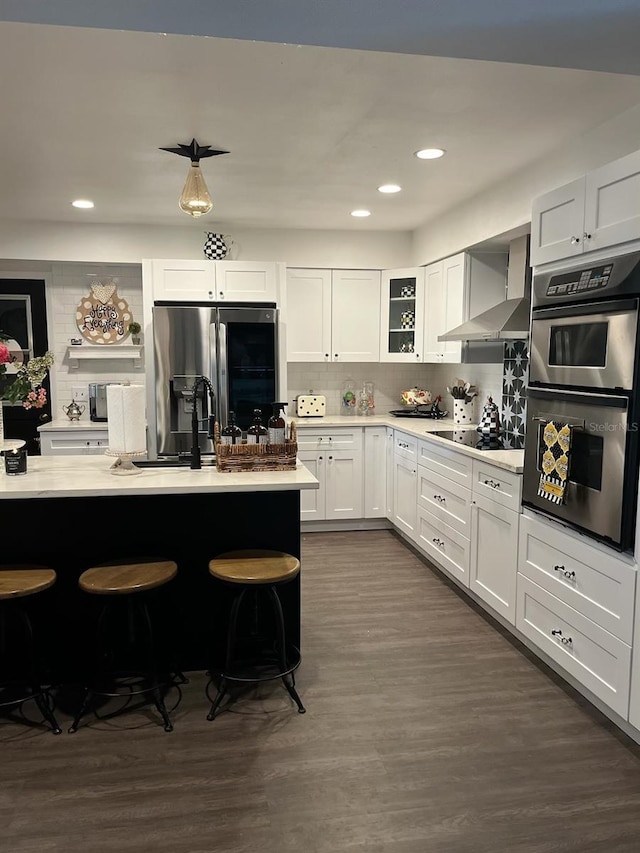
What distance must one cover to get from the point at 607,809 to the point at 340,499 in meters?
3.34

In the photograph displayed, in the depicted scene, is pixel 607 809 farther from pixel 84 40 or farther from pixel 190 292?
pixel 190 292

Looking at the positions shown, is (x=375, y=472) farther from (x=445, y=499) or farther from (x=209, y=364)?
(x=209, y=364)

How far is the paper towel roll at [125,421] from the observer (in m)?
2.72

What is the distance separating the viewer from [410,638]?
11.0 ft

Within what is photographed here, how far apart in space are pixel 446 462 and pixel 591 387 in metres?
1.57

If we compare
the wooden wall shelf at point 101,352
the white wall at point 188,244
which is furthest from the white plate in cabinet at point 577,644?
the wooden wall shelf at point 101,352

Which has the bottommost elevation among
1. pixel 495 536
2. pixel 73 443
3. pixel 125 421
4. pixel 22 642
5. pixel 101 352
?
pixel 22 642

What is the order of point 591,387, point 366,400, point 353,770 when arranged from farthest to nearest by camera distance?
1. point 366,400
2. point 591,387
3. point 353,770

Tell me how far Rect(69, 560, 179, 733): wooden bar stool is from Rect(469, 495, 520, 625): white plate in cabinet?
1.70 metres

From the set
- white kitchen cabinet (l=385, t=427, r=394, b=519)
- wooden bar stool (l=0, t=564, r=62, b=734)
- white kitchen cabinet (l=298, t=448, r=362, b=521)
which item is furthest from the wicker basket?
white kitchen cabinet (l=385, t=427, r=394, b=519)

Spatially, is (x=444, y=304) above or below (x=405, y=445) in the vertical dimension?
above

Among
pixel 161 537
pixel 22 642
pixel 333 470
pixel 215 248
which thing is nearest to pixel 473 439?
pixel 333 470

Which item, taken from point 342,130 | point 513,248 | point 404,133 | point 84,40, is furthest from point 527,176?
point 84,40

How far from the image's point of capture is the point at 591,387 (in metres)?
2.57
